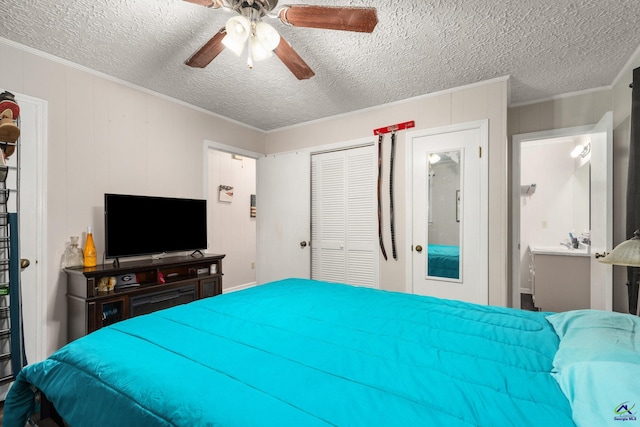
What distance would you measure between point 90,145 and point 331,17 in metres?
2.31

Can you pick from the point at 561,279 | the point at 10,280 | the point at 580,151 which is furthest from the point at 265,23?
the point at 580,151

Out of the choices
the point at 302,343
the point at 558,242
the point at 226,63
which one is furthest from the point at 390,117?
the point at 558,242

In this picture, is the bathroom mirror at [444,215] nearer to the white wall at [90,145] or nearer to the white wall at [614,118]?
the white wall at [614,118]

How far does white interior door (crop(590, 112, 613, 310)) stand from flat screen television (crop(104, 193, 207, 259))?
3.79 m

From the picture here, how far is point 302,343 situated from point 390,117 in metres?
2.81

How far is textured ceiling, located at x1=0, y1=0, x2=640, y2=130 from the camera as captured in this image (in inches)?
72.2

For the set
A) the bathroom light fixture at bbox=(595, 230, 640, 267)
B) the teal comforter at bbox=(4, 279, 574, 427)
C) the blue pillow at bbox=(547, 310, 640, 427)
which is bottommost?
the teal comforter at bbox=(4, 279, 574, 427)

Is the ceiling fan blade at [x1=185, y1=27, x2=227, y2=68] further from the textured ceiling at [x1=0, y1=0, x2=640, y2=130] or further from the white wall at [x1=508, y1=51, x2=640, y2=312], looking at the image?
the white wall at [x1=508, y1=51, x2=640, y2=312]

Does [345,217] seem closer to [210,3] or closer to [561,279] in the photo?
[210,3]

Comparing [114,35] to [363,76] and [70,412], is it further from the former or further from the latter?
[70,412]

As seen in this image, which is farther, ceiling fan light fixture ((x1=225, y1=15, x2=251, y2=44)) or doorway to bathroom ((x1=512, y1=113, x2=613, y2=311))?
doorway to bathroom ((x1=512, y1=113, x2=613, y2=311))

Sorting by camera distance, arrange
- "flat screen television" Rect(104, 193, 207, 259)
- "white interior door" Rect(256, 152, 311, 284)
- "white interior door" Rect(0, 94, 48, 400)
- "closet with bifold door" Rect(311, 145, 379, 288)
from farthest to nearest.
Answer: "white interior door" Rect(256, 152, 311, 284) → "closet with bifold door" Rect(311, 145, 379, 288) → "flat screen television" Rect(104, 193, 207, 259) → "white interior door" Rect(0, 94, 48, 400)

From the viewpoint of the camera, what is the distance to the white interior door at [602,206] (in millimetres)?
2682

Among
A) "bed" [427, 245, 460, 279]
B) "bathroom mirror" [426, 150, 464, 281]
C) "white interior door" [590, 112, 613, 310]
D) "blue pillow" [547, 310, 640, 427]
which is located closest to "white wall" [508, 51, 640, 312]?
"white interior door" [590, 112, 613, 310]
